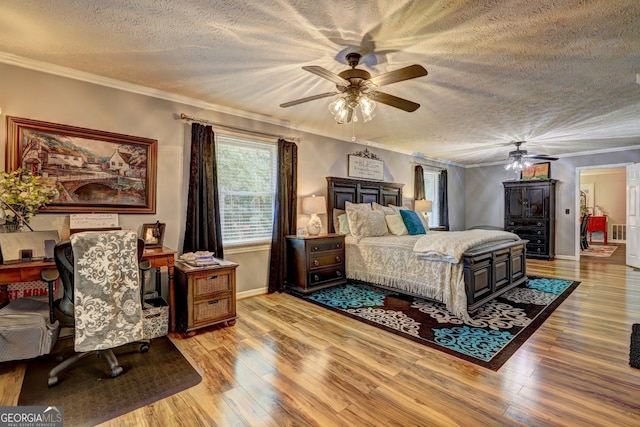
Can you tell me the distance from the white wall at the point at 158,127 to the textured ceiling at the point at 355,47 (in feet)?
0.61

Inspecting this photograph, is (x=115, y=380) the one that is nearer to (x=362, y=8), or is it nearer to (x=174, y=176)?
(x=174, y=176)

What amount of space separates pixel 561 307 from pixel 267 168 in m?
4.00

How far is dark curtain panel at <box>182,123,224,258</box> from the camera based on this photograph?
11.1 feet

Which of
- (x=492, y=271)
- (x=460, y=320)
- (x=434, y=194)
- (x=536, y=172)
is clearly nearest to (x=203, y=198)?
(x=460, y=320)

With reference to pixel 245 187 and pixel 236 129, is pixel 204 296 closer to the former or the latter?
pixel 245 187

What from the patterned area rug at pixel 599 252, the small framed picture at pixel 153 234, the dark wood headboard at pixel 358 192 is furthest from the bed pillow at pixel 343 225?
the patterned area rug at pixel 599 252

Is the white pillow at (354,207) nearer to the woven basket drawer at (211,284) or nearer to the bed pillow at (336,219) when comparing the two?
the bed pillow at (336,219)

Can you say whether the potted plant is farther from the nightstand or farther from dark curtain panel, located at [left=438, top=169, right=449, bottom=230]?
dark curtain panel, located at [left=438, top=169, right=449, bottom=230]

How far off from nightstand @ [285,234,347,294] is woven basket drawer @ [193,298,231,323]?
124 centimetres

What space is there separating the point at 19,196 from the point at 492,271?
460 centimetres

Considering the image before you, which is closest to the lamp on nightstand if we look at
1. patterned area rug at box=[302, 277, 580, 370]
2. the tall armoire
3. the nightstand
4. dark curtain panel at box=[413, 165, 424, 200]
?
the nightstand

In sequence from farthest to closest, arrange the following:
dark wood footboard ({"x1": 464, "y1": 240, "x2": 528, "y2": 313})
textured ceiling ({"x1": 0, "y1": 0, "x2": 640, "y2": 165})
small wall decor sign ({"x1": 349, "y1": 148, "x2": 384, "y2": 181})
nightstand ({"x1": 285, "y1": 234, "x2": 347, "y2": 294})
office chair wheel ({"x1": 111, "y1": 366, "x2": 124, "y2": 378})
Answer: small wall decor sign ({"x1": 349, "y1": 148, "x2": 384, "y2": 181}) → nightstand ({"x1": 285, "y1": 234, "x2": 347, "y2": 294}) → dark wood footboard ({"x1": 464, "y1": 240, "x2": 528, "y2": 313}) → office chair wheel ({"x1": 111, "y1": 366, "x2": 124, "y2": 378}) → textured ceiling ({"x1": 0, "y1": 0, "x2": 640, "y2": 165})

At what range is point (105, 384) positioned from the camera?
2.02 metres

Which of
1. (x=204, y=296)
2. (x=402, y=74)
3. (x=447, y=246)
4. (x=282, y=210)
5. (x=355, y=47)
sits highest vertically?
(x=355, y=47)
